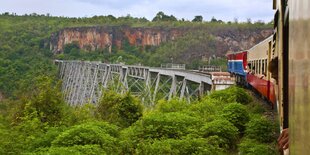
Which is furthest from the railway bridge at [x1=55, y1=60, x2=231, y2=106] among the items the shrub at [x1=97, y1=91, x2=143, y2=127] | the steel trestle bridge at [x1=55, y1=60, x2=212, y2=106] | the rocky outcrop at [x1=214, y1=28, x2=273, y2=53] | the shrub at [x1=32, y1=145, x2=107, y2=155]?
the rocky outcrop at [x1=214, y1=28, x2=273, y2=53]

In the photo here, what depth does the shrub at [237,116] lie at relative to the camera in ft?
42.7

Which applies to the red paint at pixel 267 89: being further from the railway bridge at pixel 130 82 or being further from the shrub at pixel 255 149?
the railway bridge at pixel 130 82

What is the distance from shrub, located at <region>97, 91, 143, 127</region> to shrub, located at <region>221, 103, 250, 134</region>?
6427mm

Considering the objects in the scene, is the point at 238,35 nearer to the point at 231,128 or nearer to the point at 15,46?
the point at 15,46

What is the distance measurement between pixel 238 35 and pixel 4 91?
44.7 m

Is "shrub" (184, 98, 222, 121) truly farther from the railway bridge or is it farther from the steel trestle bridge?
the steel trestle bridge

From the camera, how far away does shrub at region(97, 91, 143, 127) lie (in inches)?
763

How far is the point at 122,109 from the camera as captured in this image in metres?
19.9

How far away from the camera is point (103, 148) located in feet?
33.0

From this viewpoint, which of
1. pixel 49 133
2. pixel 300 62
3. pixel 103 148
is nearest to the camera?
pixel 300 62

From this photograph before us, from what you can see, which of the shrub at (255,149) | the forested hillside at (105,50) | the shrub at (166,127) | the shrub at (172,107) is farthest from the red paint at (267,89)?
the forested hillside at (105,50)

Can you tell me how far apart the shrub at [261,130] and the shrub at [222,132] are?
45cm

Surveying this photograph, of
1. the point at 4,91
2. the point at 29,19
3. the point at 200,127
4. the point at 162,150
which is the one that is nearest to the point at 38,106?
the point at 200,127

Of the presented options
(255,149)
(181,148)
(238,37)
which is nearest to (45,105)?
(181,148)
